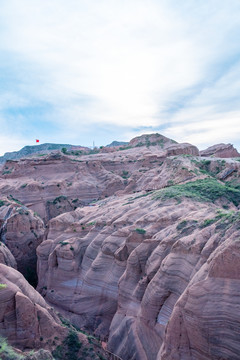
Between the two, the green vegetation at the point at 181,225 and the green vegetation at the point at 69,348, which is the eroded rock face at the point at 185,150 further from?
the green vegetation at the point at 69,348

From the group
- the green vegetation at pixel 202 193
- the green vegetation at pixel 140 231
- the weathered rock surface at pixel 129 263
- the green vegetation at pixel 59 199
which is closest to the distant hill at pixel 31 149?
the green vegetation at pixel 59 199

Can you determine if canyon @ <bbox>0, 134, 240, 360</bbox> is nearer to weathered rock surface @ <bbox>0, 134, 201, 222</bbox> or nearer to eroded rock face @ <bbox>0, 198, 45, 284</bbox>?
eroded rock face @ <bbox>0, 198, 45, 284</bbox>

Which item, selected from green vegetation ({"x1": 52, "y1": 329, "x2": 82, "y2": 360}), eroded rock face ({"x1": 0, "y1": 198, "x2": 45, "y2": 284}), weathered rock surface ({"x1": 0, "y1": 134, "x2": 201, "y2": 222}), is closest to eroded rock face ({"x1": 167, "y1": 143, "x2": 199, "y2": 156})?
weathered rock surface ({"x1": 0, "y1": 134, "x2": 201, "y2": 222})

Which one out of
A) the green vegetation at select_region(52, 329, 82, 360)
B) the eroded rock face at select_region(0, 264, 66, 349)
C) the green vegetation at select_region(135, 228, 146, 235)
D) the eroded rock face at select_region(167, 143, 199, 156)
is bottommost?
the green vegetation at select_region(52, 329, 82, 360)

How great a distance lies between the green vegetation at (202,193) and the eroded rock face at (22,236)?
55.4ft

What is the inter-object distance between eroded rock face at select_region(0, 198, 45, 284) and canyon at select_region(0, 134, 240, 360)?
115 mm

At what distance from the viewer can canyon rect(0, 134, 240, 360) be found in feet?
41.0

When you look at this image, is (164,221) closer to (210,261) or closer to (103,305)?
(103,305)

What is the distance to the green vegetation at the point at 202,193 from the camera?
29.1 metres

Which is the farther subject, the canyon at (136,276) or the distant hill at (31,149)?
the distant hill at (31,149)

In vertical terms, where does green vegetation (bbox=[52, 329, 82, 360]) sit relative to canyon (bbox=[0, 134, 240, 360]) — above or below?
below

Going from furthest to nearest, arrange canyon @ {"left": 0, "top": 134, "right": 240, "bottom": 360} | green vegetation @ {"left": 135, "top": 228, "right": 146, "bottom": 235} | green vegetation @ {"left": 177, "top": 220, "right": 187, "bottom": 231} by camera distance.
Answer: green vegetation @ {"left": 135, "top": 228, "right": 146, "bottom": 235}, green vegetation @ {"left": 177, "top": 220, "right": 187, "bottom": 231}, canyon @ {"left": 0, "top": 134, "right": 240, "bottom": 360}

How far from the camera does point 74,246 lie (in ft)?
104

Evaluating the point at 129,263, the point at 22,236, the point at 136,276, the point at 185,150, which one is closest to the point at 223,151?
the point at 185,150
